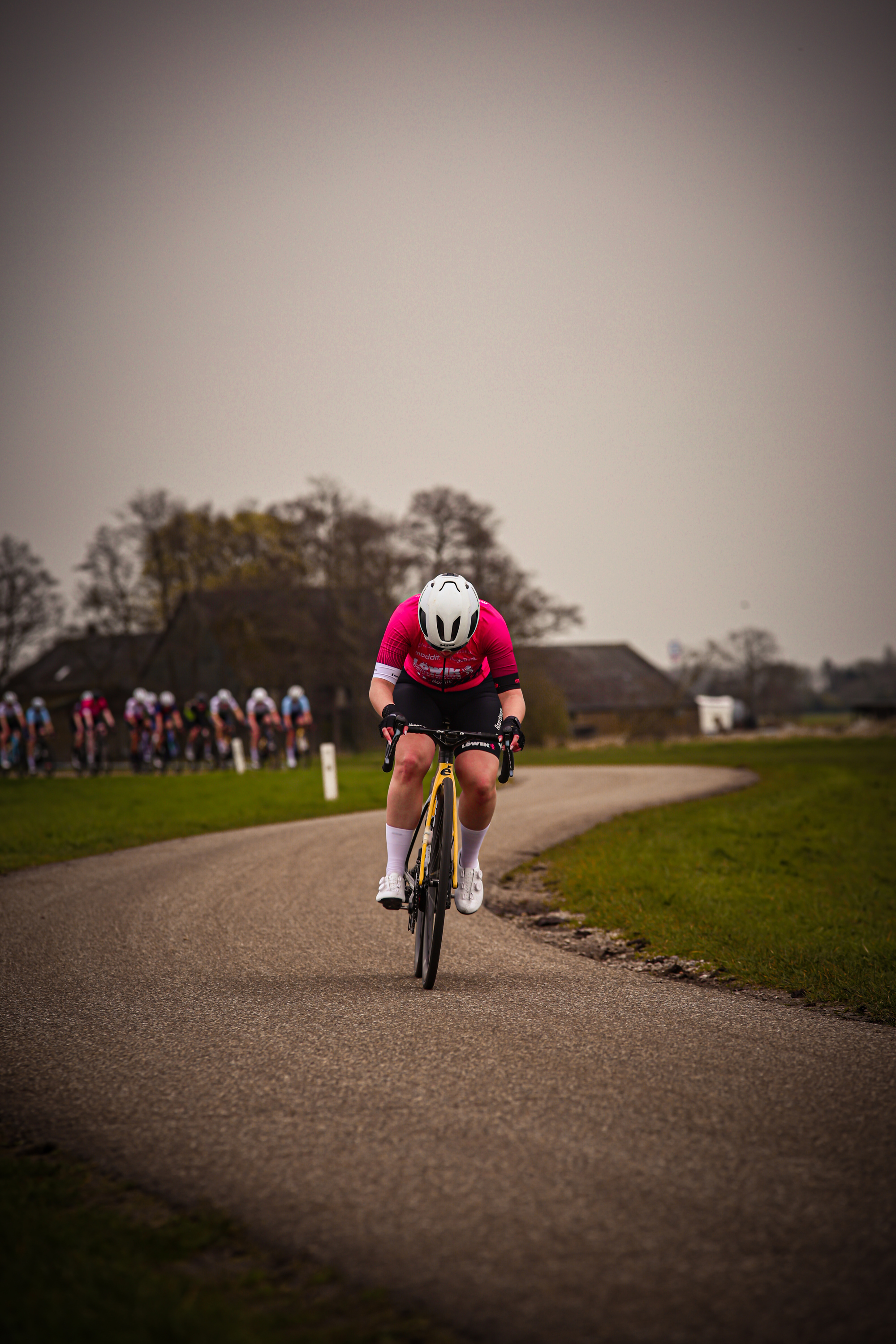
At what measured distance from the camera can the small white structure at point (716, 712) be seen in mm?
87938

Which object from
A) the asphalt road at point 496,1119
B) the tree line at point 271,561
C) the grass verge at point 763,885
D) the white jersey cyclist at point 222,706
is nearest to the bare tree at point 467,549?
the tree line at point 271,561

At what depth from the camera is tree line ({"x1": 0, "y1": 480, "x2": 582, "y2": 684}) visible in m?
46.2

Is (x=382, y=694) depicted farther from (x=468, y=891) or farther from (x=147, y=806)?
(x=147, y=806)

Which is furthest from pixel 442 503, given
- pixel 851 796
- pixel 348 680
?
pixel 851 796

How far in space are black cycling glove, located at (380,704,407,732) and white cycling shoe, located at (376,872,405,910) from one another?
837 mm

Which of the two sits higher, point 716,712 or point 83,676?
point 83,676

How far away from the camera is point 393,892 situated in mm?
5809

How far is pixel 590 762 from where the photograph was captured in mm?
37031

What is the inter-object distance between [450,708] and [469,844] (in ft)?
2.70

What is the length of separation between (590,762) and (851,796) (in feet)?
58.8

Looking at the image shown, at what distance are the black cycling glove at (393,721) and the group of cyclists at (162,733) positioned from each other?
926 inches

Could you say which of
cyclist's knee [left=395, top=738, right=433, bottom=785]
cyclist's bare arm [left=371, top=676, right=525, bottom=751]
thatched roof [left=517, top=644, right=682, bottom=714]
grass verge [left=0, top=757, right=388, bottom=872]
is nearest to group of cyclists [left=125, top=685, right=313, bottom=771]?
grass verge [left=0, top=757, right=388, bottom=872]

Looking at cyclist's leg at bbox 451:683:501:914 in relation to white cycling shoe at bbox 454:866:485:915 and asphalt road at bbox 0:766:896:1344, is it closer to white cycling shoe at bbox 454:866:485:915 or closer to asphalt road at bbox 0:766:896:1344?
white cycling shoe at bbox 454:866:485:915

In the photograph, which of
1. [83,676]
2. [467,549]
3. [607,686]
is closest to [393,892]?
[467,549]
